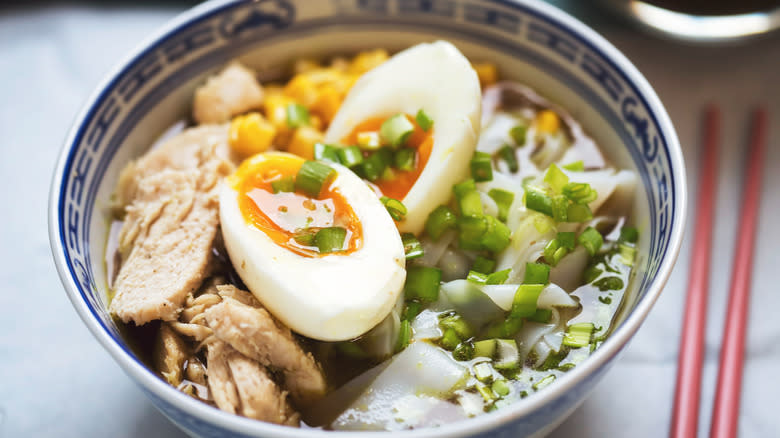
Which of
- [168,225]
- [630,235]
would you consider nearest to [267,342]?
[168,225]

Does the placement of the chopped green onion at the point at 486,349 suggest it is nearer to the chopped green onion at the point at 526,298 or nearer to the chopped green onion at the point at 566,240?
the chopped green onion at the point at 526,298

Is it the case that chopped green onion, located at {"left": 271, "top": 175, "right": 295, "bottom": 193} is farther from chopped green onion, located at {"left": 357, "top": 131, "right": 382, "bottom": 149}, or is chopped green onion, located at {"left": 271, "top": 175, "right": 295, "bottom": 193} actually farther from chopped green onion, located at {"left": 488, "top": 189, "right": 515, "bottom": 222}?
chopped green onion, located at {"left": 488, "top": 189, "right": 515, "bottom": 222}

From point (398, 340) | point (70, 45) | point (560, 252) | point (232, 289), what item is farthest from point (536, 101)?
point (70, 45)

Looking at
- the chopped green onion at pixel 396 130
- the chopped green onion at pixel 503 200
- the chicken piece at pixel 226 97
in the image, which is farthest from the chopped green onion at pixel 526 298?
the chicken piece at pixel 226 97

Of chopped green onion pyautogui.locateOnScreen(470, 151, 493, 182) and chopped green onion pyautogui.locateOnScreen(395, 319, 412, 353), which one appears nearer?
chopped green onion pyautogui.locateOnScreen(395, 319, 412, 353)

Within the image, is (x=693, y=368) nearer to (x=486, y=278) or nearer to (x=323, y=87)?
(x=486, y=278)

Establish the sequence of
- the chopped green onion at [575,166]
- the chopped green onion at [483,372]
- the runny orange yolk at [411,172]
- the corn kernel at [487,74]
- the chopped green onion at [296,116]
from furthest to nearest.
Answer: the corn kernel at [487,74], the chopped green onion at [296,116], the chopped green onion at [575,166], the runny orange yolk at [411,172], the chopped green onion at [483,372]

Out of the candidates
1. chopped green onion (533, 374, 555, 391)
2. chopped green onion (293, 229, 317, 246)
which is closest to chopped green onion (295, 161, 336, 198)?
chopped green onion (293, 229, 317, 246)
